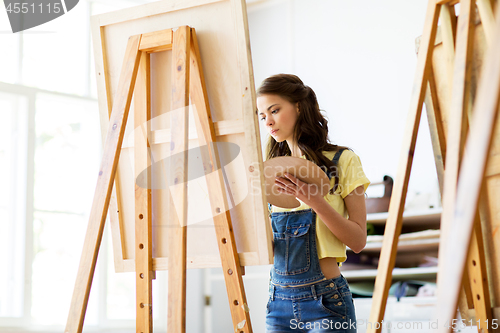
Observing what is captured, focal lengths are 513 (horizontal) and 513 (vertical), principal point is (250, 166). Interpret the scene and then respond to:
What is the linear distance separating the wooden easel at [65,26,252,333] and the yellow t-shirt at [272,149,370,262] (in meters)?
0.26

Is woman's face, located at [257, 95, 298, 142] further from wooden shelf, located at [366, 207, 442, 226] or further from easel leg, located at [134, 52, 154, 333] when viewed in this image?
wooden shelf, located at [366, 207, 442, 226]

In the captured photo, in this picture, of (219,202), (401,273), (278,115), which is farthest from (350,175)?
(401,273)

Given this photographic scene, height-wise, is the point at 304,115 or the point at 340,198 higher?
the point at 304,115

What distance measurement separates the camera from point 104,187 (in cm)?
156

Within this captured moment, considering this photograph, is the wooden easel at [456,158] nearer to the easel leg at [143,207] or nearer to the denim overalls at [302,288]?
the denim overalls at [302,288]

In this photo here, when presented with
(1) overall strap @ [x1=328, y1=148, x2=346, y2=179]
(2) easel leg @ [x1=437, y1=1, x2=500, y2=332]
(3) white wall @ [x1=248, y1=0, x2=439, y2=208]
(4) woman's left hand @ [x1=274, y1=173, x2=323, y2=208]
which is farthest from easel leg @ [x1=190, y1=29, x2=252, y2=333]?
(3) white wall @ [x1=248, y1=0, x2=439, y2=208]

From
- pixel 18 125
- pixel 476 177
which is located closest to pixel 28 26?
pixel 18 125

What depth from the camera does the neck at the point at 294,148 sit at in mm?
1681

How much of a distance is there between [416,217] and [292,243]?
1.78m

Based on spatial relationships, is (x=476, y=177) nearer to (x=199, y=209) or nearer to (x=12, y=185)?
(x=199, y=209)

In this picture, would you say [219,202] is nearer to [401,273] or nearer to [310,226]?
[310,226]

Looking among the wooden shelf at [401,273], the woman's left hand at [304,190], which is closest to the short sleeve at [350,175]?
the woman's left hand at [304,190]

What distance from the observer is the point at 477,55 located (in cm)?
132

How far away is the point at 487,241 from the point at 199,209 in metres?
0.85
